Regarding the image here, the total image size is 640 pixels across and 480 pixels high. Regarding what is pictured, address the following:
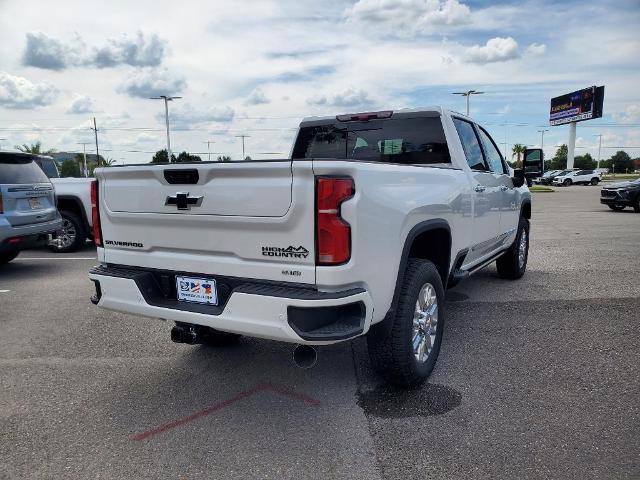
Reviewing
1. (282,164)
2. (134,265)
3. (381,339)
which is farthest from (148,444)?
(282,164)

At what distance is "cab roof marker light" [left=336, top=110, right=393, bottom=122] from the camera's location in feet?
15.0

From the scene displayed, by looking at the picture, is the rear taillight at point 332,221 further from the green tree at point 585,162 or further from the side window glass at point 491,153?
the green tree at point 585,162

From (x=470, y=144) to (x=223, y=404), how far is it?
3.24m

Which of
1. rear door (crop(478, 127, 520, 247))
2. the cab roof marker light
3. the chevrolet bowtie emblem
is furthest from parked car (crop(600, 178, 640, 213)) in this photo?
the chevrolet bowtie emblem

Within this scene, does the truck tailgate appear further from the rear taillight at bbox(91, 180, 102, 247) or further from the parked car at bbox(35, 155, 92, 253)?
the parked car at bbox(35, 155, 92, 253)

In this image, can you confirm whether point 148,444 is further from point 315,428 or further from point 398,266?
point 398,266

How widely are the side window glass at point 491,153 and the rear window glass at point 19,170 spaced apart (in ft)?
20.3

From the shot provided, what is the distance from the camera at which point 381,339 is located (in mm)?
3205

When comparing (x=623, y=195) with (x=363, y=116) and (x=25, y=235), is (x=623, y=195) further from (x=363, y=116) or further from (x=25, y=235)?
(x=25, y=235)

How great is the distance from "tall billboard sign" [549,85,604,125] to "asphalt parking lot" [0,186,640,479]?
57509mm

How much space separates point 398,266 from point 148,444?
1.72 metres

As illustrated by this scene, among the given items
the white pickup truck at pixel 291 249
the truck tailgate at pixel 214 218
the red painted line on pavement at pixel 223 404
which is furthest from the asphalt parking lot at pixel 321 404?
the truck tailgate at pixel 214 218

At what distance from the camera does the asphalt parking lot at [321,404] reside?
8.66 feet

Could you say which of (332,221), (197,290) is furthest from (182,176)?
(332,221)
